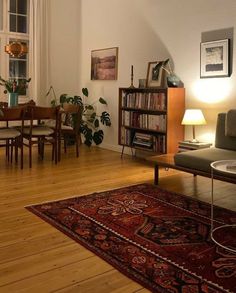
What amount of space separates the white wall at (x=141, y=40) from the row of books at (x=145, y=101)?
1.23 feet

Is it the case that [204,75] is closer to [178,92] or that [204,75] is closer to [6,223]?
[178,92]

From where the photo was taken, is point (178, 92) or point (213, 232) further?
point (178, 92)

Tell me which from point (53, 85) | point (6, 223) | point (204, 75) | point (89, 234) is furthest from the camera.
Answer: point (53, 85)

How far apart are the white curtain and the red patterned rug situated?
11.8 ft

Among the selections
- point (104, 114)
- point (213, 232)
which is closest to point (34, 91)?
point (104, 114)

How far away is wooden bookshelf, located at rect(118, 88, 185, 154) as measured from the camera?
4.80 m

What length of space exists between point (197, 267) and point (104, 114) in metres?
4.41

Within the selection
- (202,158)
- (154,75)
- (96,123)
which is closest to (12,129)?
(96,123)

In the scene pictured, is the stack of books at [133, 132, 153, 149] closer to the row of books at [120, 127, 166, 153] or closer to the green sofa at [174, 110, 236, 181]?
the row of books at [120, 127, 166, 153]

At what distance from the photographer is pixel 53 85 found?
686 centimetres

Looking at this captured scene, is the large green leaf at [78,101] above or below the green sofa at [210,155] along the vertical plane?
above

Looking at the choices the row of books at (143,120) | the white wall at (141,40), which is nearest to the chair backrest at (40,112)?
the row of books at (143,120)

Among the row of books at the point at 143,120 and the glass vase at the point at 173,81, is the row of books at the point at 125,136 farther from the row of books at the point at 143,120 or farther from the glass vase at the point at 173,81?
the glass vase at the point at 173,81

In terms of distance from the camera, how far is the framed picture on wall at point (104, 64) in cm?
610
